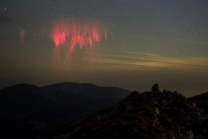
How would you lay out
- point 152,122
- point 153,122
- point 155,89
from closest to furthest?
point 152,122 < point 153,122 < point 155,89

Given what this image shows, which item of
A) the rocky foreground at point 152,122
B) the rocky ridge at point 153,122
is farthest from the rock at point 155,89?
the rocky ridge at point 153,122

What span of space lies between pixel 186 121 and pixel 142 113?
21.1 metres

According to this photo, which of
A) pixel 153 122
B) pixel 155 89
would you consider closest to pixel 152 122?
pixel 153 122

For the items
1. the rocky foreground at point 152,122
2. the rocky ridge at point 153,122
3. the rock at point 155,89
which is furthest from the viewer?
the rock at point 155,89

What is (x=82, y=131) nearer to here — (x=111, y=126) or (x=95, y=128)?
(x=95, y=128)

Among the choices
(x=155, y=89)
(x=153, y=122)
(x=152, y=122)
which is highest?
(x=155, y=89)

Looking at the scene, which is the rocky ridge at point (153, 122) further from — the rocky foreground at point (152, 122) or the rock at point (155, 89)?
the rock at point (155, 89)

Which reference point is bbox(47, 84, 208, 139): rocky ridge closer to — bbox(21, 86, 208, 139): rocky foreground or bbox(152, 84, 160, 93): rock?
bbox(21, 86, 208, 139): rocky foreground

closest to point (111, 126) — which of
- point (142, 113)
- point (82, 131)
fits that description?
point (82, 131)

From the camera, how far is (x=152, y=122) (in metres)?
52.0

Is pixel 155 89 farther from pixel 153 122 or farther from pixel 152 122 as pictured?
pixel 152 122

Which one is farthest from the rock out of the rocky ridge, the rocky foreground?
the rocky ridge

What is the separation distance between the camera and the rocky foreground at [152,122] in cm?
4288

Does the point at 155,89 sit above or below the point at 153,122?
above
